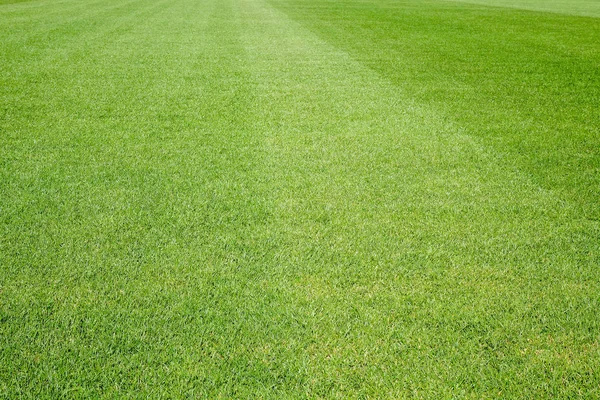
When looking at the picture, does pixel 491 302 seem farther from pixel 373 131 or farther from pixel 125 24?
pixel 125 24

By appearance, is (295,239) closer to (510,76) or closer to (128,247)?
(128,247)

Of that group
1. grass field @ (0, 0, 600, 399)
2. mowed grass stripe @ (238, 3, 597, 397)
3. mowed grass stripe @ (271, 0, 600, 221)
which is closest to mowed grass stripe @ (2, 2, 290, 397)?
grass field @ (0, 0, 600, 399)

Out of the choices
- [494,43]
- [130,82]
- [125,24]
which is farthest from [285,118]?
[125,24]

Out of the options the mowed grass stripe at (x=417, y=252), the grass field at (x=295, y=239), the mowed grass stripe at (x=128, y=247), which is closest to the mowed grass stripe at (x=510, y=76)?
the grass field at (x=295, y=239)

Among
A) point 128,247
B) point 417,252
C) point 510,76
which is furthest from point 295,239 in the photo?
point 510,76

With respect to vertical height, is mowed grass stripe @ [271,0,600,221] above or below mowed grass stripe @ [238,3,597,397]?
above

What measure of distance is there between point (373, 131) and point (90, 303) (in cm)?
273

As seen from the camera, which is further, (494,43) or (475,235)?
(494,43)

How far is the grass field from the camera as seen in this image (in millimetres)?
1702

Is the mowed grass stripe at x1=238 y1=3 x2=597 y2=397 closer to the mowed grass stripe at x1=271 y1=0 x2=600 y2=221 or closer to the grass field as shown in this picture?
the grass field

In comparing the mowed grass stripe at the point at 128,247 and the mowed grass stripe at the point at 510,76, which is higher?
the mowed grass stripe at the point at 510,76

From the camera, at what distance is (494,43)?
912 centimetres

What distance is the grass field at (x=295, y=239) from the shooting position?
5.58 feet

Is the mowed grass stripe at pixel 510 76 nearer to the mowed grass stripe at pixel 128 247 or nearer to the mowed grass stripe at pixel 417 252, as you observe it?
the mowed grass stripe at pixel 417 252
